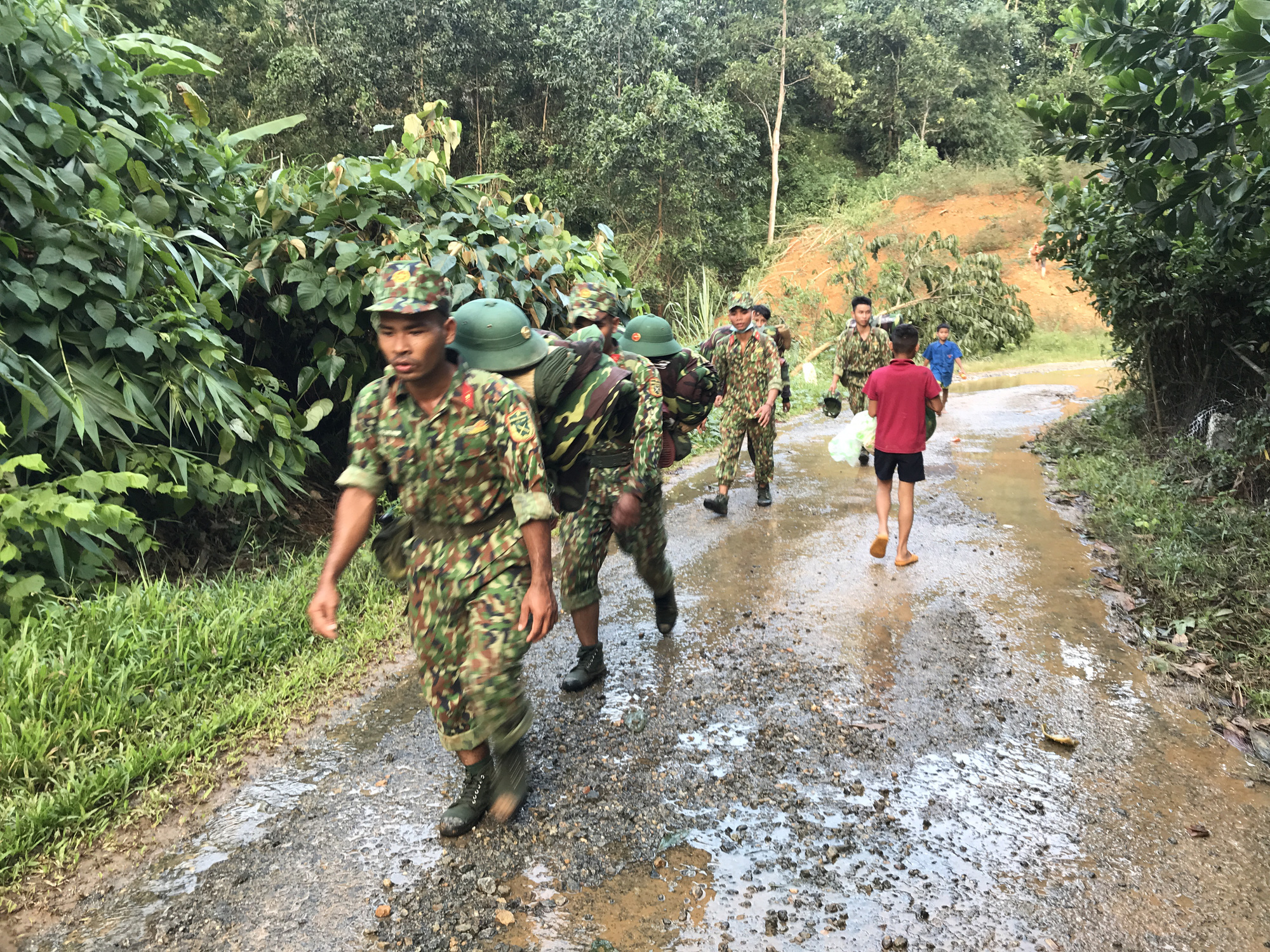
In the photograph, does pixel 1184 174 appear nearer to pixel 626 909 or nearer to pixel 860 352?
pixel 860 352

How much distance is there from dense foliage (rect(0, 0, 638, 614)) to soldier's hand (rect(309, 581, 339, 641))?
1779 millimetres

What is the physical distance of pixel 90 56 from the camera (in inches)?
191

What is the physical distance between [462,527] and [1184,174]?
14.9 feet

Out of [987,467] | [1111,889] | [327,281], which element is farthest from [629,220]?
[1111,889]

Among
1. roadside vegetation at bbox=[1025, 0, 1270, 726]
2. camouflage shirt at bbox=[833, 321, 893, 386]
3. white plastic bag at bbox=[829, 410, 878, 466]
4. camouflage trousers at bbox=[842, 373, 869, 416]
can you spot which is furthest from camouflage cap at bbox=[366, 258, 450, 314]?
camouflage trousers at bbox=[842, 373, 869, 416]

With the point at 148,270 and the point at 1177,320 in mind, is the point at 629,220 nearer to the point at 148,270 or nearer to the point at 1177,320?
the point at 1177,320

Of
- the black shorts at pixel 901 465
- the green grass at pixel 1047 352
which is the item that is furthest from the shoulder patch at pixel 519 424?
the green grass at pixel 1047 352

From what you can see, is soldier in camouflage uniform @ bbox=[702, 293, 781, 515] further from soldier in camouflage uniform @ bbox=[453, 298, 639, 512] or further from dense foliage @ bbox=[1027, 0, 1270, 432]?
soldier in camouflage uniform @ bbox=[453, 298, 639, 512]

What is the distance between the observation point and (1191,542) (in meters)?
5.76

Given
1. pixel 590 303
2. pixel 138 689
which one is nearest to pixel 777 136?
pixel 590 303

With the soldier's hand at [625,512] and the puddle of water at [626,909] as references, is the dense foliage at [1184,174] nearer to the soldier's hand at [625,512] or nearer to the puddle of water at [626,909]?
the soldier's hand at [625,512]

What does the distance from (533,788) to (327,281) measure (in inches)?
158

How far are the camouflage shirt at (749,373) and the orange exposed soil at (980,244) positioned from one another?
19238 millimetres

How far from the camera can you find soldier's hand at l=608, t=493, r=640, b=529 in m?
4.06
